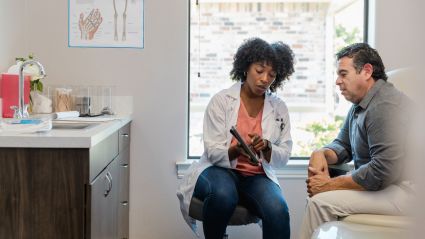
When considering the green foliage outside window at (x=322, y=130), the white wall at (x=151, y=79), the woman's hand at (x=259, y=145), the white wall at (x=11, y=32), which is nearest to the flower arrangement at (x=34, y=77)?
the white wall at (x=11, y=32)

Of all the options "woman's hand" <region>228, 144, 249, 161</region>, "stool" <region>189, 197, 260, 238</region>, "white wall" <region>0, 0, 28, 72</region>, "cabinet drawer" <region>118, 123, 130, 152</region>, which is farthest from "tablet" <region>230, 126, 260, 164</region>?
"white wall" <region>0, 0, 28, 72</region>

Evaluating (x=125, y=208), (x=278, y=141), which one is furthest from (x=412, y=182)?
(x=125, y=208)

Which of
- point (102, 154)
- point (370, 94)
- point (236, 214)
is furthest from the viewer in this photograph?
point (236, 214)

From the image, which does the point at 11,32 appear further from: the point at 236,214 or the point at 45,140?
the point at 236,214

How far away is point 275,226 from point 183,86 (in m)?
1.16

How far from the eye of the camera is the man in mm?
1701

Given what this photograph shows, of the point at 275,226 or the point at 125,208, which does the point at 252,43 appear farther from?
the point at 125,208

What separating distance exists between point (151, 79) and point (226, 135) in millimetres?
763

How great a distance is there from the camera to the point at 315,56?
9.54 feet

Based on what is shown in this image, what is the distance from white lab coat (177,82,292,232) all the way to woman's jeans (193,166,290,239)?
3.6 inches

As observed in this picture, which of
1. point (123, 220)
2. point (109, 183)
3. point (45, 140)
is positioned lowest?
point (123, 220)

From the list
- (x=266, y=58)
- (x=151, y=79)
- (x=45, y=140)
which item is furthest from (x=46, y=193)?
(x=151, y=79)

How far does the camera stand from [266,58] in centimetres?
221

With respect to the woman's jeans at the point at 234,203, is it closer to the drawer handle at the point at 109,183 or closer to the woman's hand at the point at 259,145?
the woman's hand at the point at 259,145
